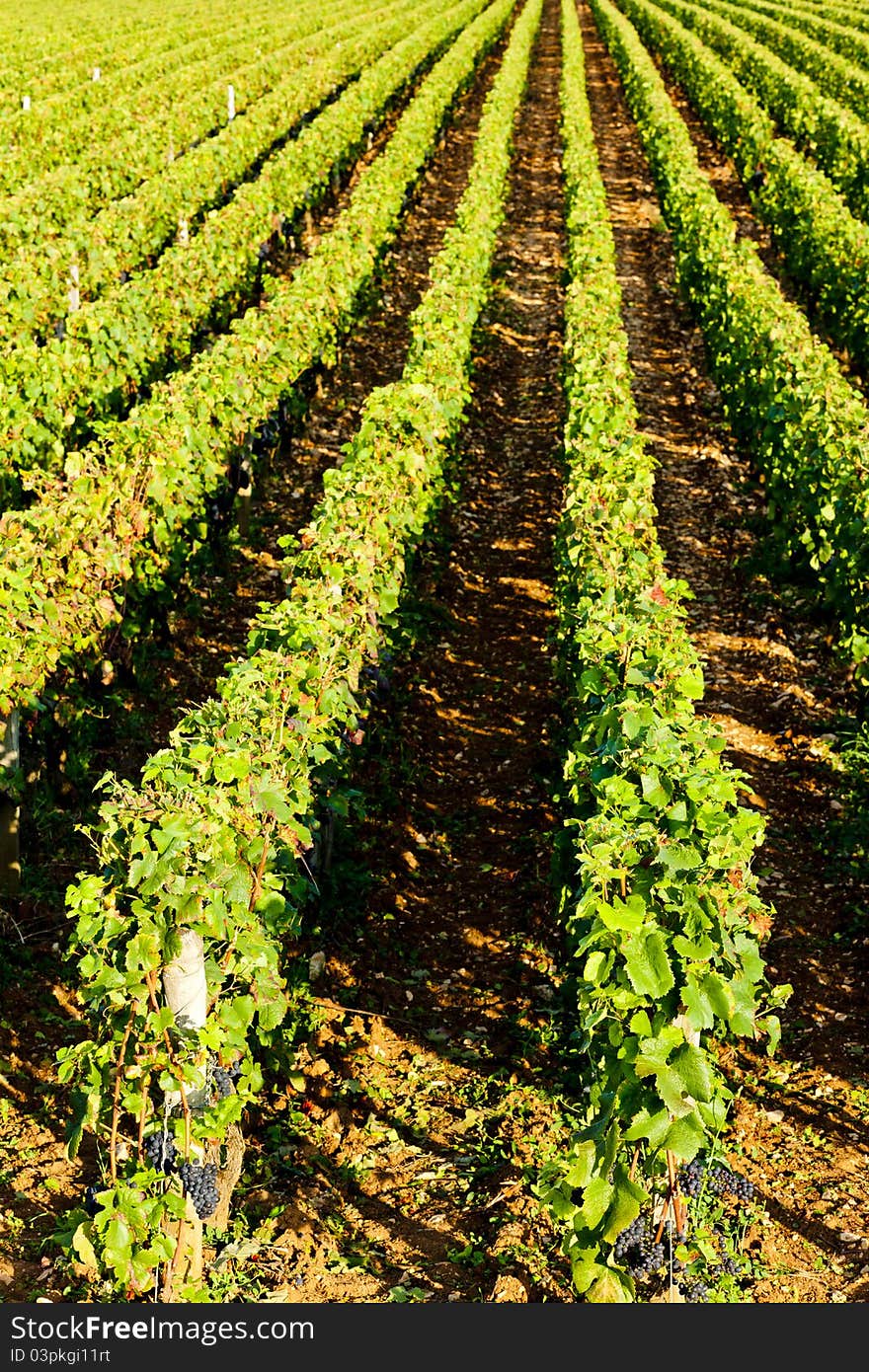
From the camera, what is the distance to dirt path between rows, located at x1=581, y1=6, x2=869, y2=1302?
5.86 m

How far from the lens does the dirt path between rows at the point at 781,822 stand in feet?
19.2

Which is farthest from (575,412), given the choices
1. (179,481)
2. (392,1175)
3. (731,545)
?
(392,1175)

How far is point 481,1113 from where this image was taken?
6.38 metres

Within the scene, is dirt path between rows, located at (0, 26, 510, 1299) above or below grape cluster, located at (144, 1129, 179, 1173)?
below

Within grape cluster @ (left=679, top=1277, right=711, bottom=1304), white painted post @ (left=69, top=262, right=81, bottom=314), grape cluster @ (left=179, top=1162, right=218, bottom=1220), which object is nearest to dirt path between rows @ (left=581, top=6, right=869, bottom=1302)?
grape cluster @ (left=679, top=1277, right=711, bottom=1304)

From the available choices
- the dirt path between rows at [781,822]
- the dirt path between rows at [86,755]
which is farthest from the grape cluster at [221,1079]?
the dirt path between rows at [781,822]

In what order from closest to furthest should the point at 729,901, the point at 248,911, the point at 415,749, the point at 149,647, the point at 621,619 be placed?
the point at 729,901
the point at 248,911
the point at 621,619
the point at 415,749
the point at 149,647

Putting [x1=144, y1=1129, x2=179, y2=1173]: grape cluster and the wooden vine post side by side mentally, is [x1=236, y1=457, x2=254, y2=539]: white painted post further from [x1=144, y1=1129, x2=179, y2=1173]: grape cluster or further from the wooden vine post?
[x1=144, y1=1129, x2=179, y2=1173]: grape cluster

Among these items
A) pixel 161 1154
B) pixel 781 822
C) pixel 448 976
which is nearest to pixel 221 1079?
pixel 161 1154

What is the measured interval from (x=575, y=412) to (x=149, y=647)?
153 inches

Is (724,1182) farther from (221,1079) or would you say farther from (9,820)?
(9,820)

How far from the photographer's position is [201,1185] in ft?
17.7

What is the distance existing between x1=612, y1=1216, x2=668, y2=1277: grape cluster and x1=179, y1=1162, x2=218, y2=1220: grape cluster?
160cm

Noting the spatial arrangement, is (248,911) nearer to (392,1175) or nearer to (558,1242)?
(392,1175)
